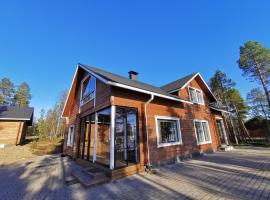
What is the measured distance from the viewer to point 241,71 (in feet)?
58.5

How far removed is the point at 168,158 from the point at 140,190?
11.3 feet

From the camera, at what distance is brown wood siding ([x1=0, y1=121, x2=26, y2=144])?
16.1m

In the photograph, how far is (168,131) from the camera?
788 centimetres

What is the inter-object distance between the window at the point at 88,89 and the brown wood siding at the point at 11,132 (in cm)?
1399

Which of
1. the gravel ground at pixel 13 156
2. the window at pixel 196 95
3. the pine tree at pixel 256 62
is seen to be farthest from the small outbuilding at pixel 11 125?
the pine tree at pixel 256 62

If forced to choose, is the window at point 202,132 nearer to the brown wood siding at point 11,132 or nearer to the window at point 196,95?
the window at point 196,95

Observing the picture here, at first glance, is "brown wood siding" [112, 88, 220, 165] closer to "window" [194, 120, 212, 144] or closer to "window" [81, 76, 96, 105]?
"window" [194, 120, 212, 144]

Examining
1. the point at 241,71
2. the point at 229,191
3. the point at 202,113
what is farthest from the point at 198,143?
the point at 241,71

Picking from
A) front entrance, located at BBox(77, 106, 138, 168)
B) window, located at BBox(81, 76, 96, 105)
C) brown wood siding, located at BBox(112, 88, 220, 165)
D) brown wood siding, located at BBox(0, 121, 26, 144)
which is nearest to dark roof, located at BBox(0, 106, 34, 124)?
brown wood siding, located at BBox(0, 121, 26, 144)

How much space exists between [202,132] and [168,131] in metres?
4.19

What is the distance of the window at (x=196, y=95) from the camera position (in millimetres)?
11227

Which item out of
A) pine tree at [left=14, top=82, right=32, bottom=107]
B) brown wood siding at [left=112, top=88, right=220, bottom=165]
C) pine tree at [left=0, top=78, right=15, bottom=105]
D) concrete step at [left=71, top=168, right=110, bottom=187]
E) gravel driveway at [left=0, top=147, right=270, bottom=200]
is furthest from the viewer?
pine tree at [left=14, top=82, right=32, bottom=107]

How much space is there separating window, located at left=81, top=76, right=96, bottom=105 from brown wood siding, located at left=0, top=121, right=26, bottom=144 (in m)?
14.0

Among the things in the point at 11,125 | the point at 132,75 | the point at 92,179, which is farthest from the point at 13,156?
the point at 132,75
